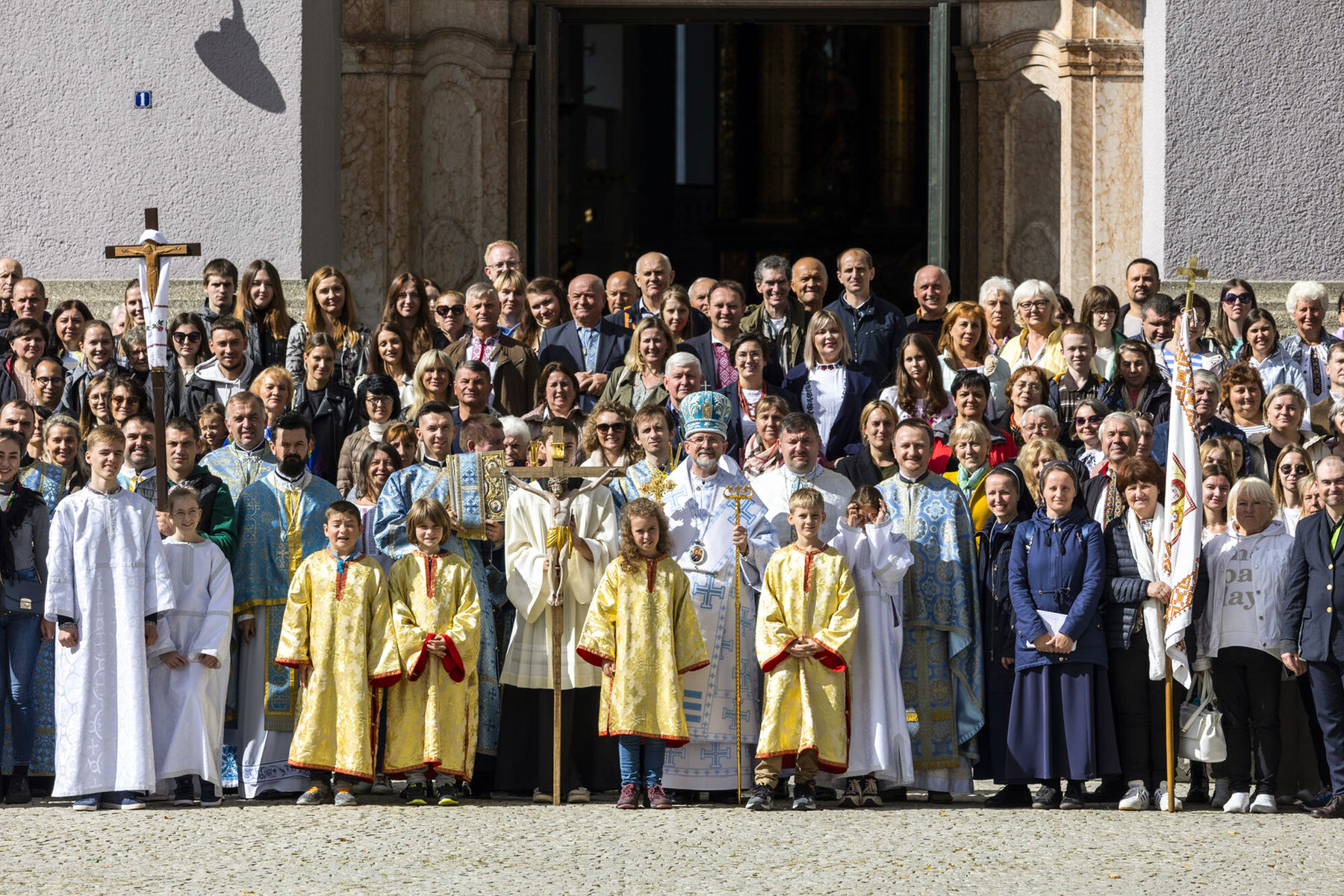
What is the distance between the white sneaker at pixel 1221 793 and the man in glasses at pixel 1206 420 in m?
1.79

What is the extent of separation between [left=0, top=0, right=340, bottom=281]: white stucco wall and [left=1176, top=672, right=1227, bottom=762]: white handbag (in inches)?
275

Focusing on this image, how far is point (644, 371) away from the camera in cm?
1128

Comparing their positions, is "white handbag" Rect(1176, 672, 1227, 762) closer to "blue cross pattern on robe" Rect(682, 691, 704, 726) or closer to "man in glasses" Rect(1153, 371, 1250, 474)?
"man in glasses" Rect(1153, 371, 1250, 474)

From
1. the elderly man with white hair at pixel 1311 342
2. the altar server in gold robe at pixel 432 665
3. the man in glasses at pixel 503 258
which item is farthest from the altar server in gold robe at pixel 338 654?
the elderly man with white hair at pixel 1311 342

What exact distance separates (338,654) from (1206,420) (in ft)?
14.6

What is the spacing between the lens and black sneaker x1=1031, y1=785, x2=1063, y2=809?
9.52m

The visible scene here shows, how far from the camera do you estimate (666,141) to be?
27625mm

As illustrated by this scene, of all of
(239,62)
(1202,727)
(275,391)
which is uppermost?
(239,62)

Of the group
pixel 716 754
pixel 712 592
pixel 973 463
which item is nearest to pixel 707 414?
pixel 712 592

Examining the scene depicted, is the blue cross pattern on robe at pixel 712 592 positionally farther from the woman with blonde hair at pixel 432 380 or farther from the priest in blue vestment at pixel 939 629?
the woman with blonde hair at pixel 432 380

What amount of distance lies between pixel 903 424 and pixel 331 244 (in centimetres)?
621

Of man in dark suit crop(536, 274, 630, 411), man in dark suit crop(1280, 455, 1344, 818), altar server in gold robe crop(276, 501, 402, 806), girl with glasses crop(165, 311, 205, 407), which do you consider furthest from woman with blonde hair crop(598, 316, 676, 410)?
man in dark suit crop(1280, 455, 1344, 818)

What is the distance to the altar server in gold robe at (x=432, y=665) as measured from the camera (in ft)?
31.1

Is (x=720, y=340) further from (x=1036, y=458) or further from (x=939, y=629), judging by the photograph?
(x=939, y=629)
